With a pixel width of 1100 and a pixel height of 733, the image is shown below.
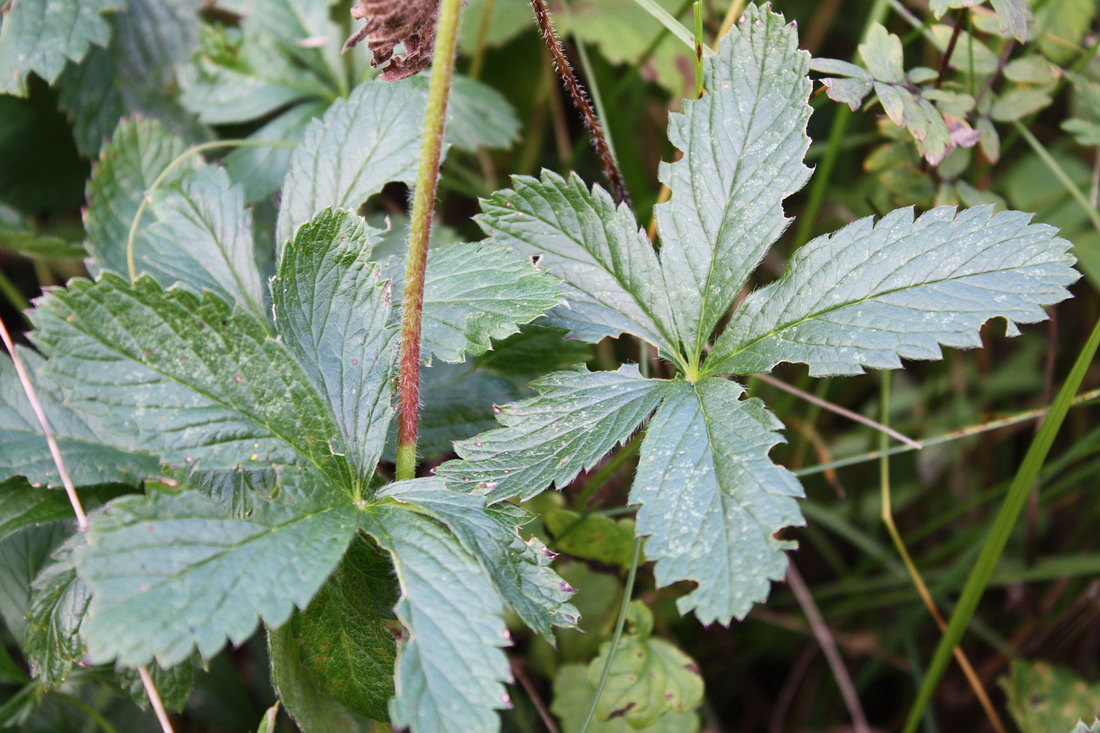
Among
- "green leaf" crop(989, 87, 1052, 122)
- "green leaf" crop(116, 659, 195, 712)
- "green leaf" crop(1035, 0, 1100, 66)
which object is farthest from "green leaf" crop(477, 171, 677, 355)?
"green leaf" crop(1035, 0, 1100, 66)

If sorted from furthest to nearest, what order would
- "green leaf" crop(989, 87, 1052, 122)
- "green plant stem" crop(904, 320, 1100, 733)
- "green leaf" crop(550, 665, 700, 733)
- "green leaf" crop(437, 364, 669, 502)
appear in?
"green leaf" crop(989, 87, 1052, 122) → "green leaf" crop(550, 665, 700, 733) → "green plant stem" crop(904, 320, 1100, 733) → "green leaf" crop(437, 364, 669, 502)

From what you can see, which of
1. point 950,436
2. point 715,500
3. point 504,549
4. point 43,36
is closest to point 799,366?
point 950,436

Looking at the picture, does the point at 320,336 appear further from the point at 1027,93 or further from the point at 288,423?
the point at 1027,93

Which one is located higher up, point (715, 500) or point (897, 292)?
point (897, 292)

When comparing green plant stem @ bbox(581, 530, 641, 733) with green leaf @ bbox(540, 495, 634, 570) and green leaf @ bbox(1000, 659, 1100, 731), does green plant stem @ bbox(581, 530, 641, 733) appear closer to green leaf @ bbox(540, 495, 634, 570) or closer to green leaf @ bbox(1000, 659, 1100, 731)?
green leaf @ bbox(540, 495, 634, 570)

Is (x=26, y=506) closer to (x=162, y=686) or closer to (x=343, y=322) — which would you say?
(x=162, y=686)

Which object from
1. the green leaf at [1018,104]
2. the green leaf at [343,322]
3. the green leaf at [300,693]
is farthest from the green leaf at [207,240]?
the green leaf at [1018,104]
